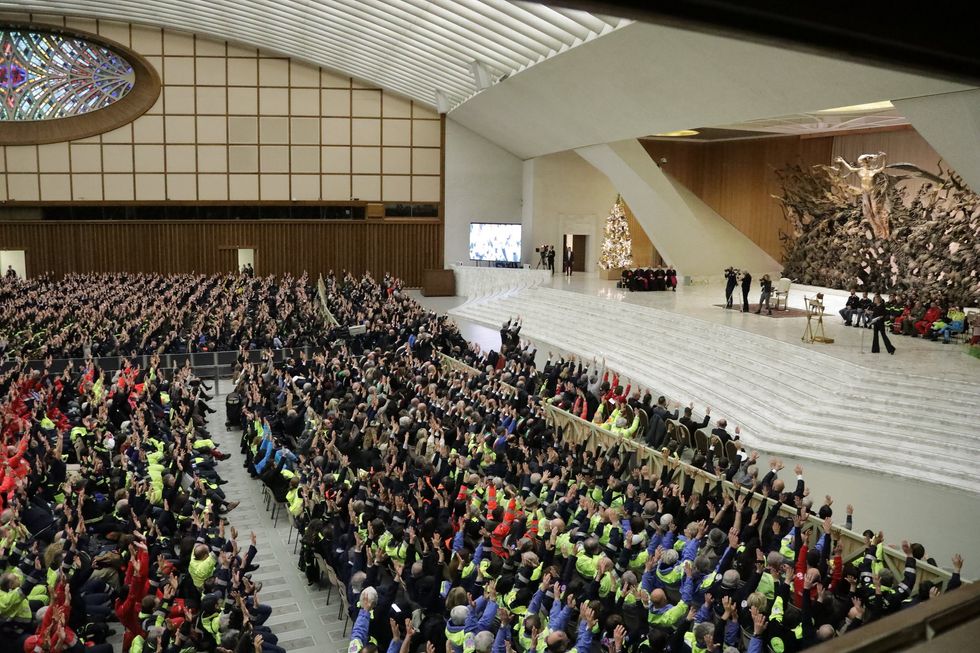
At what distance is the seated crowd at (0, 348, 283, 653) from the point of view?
589 centimetres

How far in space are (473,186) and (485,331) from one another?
438 inches

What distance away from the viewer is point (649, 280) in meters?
24.7

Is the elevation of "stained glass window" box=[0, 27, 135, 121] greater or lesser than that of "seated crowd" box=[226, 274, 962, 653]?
greater

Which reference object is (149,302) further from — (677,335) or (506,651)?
(506,651)

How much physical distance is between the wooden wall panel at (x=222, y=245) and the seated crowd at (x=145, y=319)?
5337 mm

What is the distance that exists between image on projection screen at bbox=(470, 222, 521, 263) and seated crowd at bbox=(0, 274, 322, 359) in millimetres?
8270

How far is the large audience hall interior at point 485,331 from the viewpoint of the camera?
6.24m

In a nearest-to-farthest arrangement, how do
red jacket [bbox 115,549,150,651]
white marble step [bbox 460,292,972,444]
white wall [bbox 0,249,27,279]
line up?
red jacket [bbox 115,549,150,651], white marble step [bbox 460,292,972,444], white wall [bbox 0,249,27,279]

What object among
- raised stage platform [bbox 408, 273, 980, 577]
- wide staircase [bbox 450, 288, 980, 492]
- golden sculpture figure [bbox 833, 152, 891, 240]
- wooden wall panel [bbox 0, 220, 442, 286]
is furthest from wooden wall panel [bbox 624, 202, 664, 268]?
wide staircase [bbox 450, 288, 980, 492]

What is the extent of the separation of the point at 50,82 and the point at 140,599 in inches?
1174

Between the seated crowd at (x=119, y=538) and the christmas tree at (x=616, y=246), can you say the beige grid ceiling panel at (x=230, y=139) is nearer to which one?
the christmas tree at (x=616, y=246)

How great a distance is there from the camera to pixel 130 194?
101ft

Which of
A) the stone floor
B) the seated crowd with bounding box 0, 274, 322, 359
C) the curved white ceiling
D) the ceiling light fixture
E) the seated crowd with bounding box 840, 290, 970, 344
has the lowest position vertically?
the stone floor

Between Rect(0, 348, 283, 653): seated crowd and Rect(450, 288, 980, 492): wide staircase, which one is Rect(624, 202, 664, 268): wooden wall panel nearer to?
Rect(450, 288, 980, 492): wide staircase
